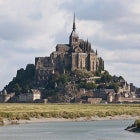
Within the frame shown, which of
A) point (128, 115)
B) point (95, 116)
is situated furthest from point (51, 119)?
point (128, 115)

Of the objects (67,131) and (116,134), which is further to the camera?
(67,131)

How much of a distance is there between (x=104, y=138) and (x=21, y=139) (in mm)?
8163

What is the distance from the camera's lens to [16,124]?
89.3 meters

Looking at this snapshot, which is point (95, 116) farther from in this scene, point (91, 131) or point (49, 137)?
point (49, 137)

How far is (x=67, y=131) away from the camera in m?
76.2

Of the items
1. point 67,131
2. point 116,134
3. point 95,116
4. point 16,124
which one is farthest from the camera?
point 95,116

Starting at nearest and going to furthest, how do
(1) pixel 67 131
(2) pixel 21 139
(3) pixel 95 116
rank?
1. (2) pixel 21 139
2. (1) pixel 67 131
3. (3) pixel 95 116

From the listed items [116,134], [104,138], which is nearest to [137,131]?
[116,134]

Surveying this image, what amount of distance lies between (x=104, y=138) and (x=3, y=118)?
94.9 ft

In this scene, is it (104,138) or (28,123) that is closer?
(104,138)

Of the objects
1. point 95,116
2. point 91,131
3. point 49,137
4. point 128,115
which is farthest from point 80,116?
point 49,137

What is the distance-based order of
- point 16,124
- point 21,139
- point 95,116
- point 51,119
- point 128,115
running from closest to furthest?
1. point 21,139
2. point 16,124
3. point 51,119
4. point 95,116
5. point 128,115

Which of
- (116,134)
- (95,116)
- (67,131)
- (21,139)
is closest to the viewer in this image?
(21,139)

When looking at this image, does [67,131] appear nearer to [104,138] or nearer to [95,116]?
[104,138]
